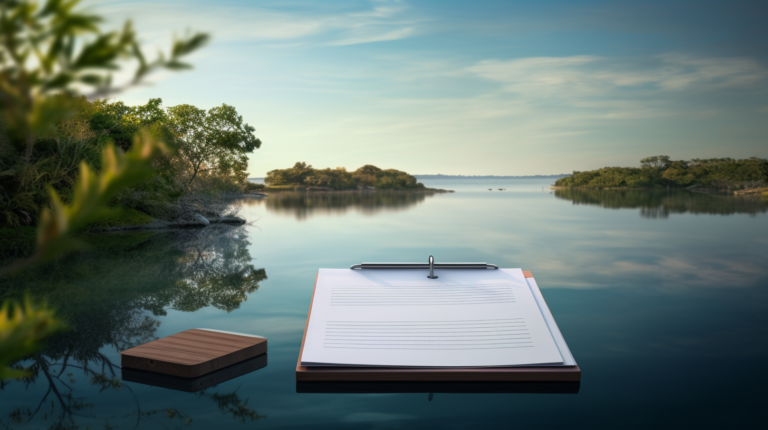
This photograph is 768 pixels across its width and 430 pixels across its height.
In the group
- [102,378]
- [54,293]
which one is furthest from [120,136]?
[102,378]

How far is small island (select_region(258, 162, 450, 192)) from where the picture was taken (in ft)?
116

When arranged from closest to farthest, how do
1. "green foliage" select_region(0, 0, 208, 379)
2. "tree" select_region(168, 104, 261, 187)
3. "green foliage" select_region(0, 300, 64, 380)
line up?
"green foliage" select_region(0, 0, 208, 379), "green foliage" select_region(0, 300, 64, 380), "tree" select_region(168, 104, 261, 187)

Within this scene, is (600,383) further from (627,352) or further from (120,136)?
(120,136)

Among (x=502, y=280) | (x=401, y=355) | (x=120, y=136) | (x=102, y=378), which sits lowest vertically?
(x=102, y=378)

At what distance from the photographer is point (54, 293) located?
5.43 m

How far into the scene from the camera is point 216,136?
20562 millimetres

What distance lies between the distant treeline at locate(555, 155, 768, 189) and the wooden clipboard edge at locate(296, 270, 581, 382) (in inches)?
1125

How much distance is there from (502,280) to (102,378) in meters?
2.65

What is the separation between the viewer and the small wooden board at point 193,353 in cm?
300

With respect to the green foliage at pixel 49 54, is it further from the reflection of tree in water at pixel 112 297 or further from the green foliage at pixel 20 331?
the reflection of tree in water at pixel 112 297

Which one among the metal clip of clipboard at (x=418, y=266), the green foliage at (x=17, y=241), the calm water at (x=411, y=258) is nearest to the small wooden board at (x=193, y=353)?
the calm water at (x=411, y=258)

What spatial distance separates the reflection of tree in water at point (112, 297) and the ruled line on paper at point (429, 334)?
617mm

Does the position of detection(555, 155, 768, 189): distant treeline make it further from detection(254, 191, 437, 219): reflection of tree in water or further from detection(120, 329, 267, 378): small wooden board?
detection(120, 329, 267, 378): small wooden board

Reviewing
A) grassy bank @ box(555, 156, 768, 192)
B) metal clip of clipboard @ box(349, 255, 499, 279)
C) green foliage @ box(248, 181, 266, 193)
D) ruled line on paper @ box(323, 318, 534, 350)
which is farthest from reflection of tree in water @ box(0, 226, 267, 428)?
grassy bank @ box(555, 156, 768, 192)
